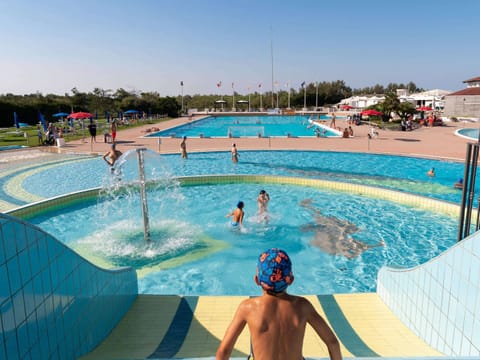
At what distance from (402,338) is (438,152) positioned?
1609 centimetres

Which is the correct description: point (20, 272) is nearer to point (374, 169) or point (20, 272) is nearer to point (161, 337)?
point (161, 337)

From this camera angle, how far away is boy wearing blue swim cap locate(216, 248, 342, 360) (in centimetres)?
175

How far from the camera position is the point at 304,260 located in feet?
23.7

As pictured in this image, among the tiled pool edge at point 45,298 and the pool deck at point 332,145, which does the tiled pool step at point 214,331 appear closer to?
the tiled pool edge at point 45,298

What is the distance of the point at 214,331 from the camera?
4.15 metres

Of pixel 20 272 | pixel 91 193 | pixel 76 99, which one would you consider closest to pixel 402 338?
pixel 20 272

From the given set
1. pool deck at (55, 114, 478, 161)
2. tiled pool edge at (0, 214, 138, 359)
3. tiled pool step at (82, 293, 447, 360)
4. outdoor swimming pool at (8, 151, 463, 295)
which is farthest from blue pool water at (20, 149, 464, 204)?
tiled pool edge at (0, 214, 138, 359)

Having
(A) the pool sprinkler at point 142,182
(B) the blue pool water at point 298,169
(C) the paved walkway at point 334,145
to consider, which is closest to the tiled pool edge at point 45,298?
(A) the pool sprinkler at point 142,182

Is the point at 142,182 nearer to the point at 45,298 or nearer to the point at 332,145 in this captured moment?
the point at 45,298

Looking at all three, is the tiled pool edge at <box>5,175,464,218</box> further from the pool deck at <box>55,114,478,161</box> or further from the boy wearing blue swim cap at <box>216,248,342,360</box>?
the boy wearing blue swim cap at <box>216,248,342,360</box>

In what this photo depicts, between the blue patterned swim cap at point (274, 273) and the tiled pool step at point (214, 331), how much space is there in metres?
2.17

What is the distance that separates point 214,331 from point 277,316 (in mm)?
2671

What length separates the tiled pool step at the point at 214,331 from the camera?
3.66 m

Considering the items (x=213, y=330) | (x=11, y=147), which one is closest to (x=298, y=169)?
(x=213, y=330)
